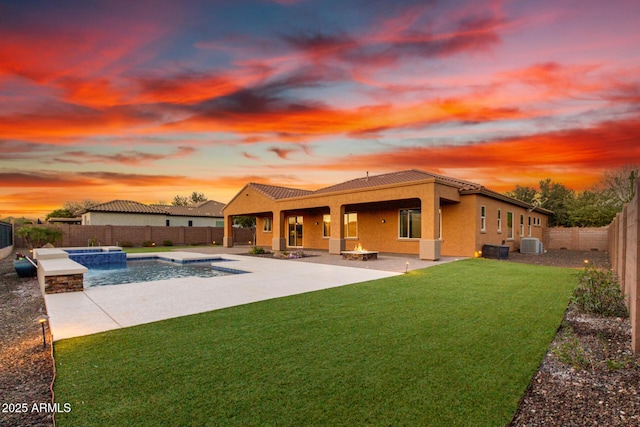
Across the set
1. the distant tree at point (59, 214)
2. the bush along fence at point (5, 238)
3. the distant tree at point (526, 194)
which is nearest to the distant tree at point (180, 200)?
the distant tree at point (59, 214)

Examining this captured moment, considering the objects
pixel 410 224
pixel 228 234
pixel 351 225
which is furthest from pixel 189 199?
pixel 410 224

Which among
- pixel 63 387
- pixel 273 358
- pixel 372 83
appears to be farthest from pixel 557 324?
pixel 372 83

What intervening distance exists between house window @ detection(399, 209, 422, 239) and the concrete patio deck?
24.6 ft

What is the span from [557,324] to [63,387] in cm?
667

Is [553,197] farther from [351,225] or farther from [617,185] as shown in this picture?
[351,225]

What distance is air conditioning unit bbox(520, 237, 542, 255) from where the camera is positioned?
1948 centimetres

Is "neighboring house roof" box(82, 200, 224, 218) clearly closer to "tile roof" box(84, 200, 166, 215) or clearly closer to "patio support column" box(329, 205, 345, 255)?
"tile roof" box(84, 200, 166, 215)

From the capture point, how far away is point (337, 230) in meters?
18.8

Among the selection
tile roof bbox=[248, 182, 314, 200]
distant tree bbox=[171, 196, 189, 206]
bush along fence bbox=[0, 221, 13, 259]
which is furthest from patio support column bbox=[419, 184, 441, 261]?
distant tree bbox=[171, 196, 189, 206]

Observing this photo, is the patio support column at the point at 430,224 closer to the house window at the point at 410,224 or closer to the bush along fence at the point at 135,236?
the house window at the point at 410,224

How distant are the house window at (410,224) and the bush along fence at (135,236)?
1930cm

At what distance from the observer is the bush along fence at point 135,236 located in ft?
84.7

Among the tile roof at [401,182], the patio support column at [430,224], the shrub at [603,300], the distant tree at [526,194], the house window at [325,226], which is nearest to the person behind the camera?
the shrub at [603,300]

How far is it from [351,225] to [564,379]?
721 inches
